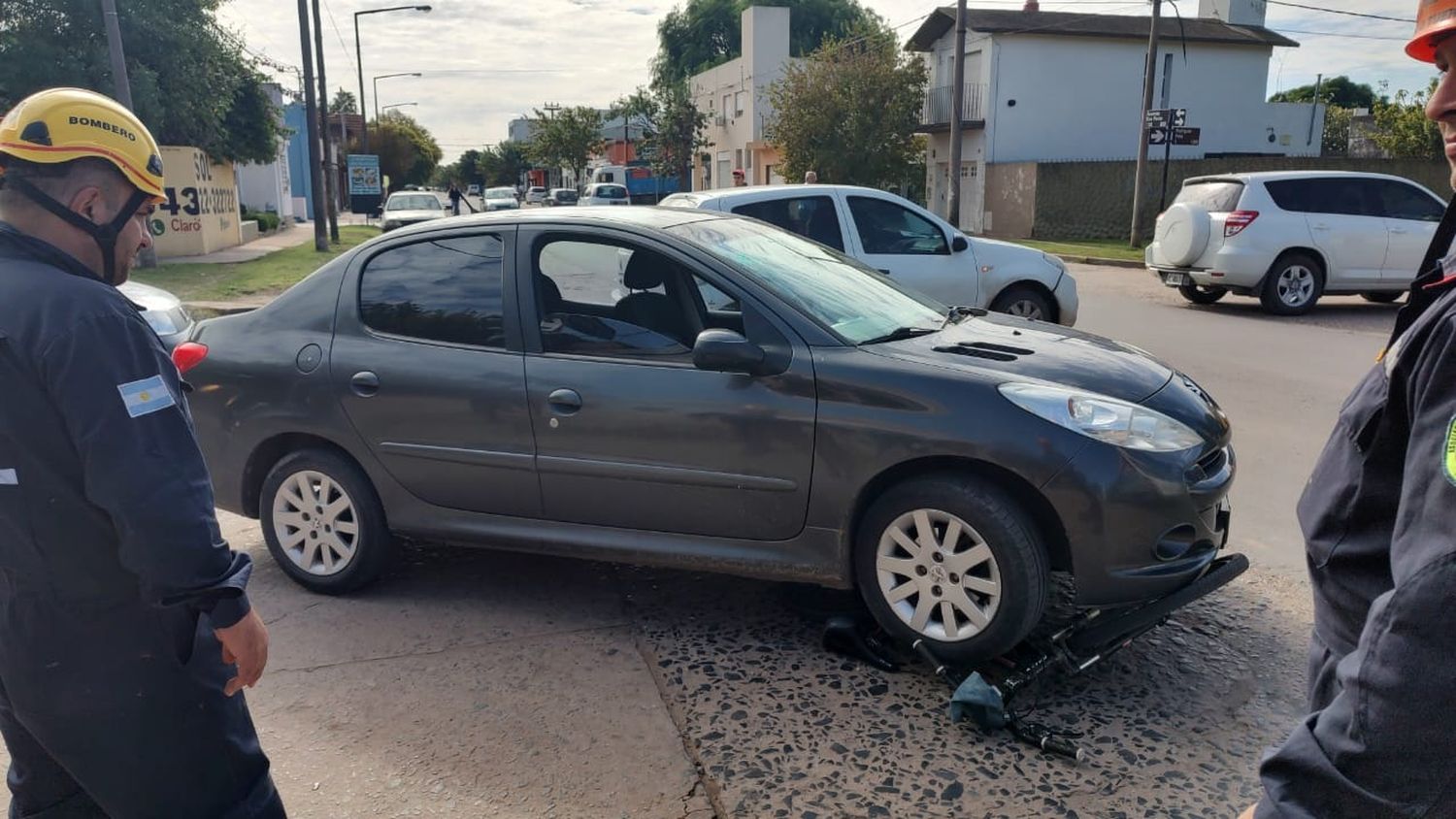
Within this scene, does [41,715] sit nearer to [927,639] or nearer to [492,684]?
[492,684]

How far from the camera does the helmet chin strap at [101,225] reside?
6.39 feet

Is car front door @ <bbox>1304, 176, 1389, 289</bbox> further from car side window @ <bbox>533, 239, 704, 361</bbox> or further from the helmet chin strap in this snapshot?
the helmet chin strap

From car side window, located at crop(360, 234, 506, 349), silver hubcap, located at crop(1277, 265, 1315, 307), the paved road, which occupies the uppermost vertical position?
car side window, located at crop(360, 234, 506, 349)

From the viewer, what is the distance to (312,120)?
75.9ft

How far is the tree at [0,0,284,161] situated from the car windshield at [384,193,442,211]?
726cm

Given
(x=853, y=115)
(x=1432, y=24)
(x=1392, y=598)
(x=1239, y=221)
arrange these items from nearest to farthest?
(x=1392, y=598)
(x=1432, y=24)
(x=1239, y=221)
(x=853, y=115)

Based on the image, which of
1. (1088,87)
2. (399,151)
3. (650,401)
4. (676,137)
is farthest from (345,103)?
(650,401)

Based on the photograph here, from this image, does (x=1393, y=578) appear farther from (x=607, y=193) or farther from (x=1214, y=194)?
(x=607, y=193)

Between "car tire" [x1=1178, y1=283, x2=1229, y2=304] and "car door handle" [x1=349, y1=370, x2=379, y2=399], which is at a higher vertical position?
"car door handle" [x1=349, y1=370, x2=379, y2=399]

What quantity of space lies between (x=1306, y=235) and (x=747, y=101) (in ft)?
132

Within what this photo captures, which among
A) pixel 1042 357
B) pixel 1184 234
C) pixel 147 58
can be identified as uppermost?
pixel 147 58

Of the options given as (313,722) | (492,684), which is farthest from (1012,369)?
(313,722)

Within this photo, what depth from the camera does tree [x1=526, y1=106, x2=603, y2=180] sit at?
215 feet

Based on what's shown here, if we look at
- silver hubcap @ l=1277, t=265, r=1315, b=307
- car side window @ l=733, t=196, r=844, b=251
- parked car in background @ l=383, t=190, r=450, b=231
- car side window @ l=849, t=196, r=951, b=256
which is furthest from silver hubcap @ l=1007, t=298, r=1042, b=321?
parked car in background @ l=383, t=190, r=450, b=231
